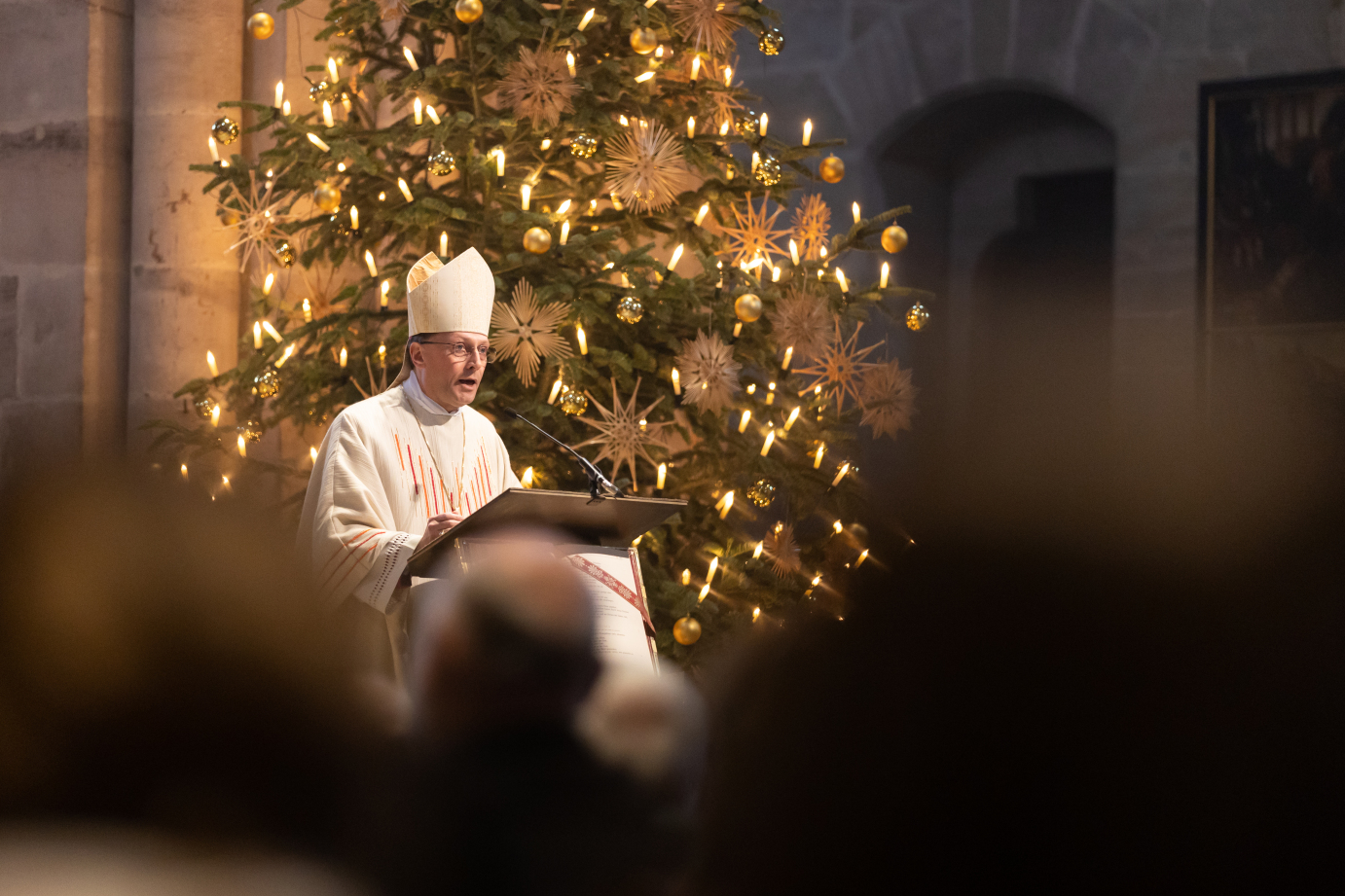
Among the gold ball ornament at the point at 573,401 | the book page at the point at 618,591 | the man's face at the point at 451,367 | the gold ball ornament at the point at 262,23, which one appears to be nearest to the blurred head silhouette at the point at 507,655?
the book page at the point at 618,591

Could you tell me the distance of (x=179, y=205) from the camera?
468cm

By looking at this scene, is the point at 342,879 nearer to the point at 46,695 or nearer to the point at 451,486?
the point at 46,695

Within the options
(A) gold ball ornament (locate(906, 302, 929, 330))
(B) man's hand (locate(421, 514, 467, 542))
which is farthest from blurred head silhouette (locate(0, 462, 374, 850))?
(A) gold ball ornament (locate(906, 302, 929, 330))

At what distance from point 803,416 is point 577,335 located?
700mm

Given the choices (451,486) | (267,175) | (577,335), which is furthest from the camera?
(267,175)

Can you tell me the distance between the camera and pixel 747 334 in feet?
12.8

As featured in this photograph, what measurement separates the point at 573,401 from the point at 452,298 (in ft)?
1.78

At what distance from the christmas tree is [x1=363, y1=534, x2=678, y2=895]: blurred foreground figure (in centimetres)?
306

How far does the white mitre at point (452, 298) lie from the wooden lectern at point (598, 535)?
35.0 inches

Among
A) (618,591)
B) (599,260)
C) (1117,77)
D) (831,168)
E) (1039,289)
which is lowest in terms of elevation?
(618,591)

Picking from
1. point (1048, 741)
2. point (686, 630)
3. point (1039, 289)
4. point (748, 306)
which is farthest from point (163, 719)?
point (1039, 289)

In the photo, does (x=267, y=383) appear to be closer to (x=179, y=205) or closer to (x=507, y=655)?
(x=179, y=205)

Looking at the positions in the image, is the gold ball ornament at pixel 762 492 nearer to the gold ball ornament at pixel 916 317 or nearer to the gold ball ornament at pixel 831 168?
the gold ball ornament at pixel 916 317

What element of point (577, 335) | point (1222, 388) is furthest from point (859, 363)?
point (1222, 388)
